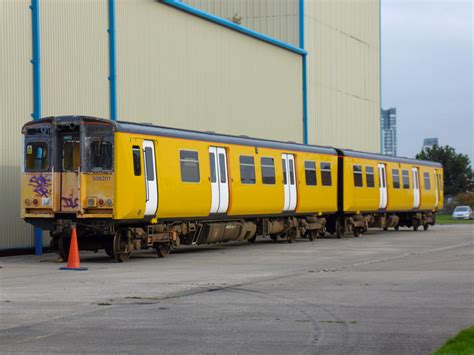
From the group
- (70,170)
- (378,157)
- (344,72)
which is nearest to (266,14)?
(344,72)

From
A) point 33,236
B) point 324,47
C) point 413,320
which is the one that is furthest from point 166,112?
point 413,320

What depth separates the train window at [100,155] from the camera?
2214 cm

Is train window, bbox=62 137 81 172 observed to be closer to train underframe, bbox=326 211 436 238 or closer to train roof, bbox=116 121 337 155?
train roof, bbox=116 121 337 155

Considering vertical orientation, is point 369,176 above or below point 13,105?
below

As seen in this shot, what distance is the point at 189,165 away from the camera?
25078 millimetres

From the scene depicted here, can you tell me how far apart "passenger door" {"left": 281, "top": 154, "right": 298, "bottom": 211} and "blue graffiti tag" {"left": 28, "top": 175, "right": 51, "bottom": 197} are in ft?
32.6

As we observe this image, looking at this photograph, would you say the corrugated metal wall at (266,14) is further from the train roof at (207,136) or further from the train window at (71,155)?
the train window at (71,155)

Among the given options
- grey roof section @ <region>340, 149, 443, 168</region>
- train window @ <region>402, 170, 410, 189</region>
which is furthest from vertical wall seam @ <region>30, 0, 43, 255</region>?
train window @ <region>402, 170, 410, 189</region>

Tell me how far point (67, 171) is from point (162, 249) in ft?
11.1

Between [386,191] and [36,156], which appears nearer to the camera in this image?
[36,156]

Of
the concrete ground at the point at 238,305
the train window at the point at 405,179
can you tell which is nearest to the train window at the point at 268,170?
the concrete ground at the point at 238,305

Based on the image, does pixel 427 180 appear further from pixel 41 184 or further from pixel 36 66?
pixel 41 184

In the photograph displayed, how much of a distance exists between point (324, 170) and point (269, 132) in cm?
712

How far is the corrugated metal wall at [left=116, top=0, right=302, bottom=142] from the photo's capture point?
30.5 meters
